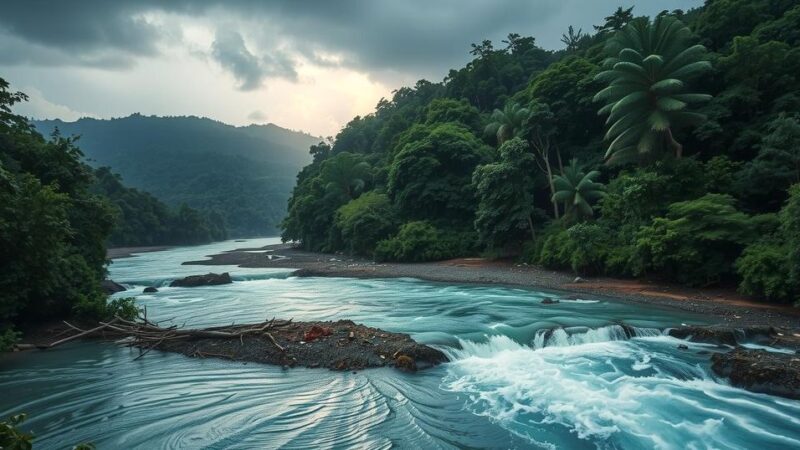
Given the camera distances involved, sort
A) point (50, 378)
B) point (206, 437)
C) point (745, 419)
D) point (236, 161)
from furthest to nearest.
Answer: point (236, 161)
point (50, 378)
point (745, 419)
point (206, 437)

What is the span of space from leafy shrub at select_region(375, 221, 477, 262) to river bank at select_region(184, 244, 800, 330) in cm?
136

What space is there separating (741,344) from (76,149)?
2730 centimetres

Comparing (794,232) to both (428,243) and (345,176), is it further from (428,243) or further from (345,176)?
(345,176)

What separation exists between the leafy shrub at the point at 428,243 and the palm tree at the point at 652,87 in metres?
14.6

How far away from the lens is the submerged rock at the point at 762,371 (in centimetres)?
949

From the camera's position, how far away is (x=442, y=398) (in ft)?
32.2

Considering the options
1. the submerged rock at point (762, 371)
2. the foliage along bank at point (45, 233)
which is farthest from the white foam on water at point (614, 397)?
the foliage along bank at point (45, 233)

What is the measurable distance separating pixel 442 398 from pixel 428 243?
3026cm

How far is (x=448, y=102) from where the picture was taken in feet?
181

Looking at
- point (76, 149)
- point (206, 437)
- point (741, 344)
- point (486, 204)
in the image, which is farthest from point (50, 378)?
point (486, 204)

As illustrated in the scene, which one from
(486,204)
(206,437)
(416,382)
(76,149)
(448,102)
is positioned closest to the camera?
(206,437)

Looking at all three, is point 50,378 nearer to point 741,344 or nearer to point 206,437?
point 206,437

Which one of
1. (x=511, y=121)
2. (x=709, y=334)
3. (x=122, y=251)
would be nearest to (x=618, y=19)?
(x=511, y=121)

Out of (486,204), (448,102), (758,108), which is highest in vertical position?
(448,102)
